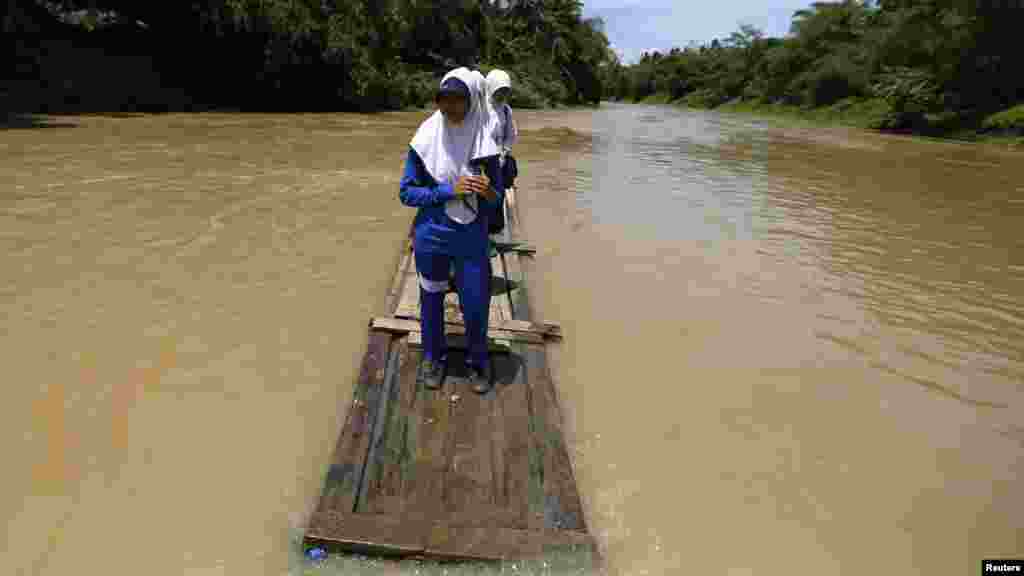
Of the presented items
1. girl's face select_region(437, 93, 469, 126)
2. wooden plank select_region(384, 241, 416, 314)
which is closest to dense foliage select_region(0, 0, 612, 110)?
wooden plank select_region(384, 241, 416, 314)

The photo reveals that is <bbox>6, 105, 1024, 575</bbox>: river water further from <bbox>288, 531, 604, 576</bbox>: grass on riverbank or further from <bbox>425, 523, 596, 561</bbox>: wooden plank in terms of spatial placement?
<bbox>425, 523, 596, 561</bbox>: wooden plank

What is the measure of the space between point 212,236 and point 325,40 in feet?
61.9

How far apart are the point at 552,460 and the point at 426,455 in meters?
0.51

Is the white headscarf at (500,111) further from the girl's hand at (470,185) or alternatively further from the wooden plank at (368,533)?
the wooden plank at (368,533)

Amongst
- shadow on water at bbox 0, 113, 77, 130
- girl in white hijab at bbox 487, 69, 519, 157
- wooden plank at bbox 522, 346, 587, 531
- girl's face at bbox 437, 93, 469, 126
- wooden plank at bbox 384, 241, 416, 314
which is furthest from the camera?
shadow on water at bbox 0, 113, 77, 130

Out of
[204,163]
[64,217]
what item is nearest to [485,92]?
[64,217]

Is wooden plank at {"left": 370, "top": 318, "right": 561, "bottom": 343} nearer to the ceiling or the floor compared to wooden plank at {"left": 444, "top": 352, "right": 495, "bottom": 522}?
nearer to the ceiling

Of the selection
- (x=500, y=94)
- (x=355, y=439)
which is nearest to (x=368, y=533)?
(x=355, y=439)

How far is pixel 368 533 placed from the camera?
218 centimetres

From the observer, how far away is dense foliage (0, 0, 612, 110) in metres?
19.9

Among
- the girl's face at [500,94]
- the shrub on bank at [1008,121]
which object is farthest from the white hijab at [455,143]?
the shrub on bank at [1008,121]

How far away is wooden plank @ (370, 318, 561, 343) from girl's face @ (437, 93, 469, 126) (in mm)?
1405

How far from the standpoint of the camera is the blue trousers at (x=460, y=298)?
2.94 meters

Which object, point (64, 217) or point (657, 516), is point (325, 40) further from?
point (657, 516)
